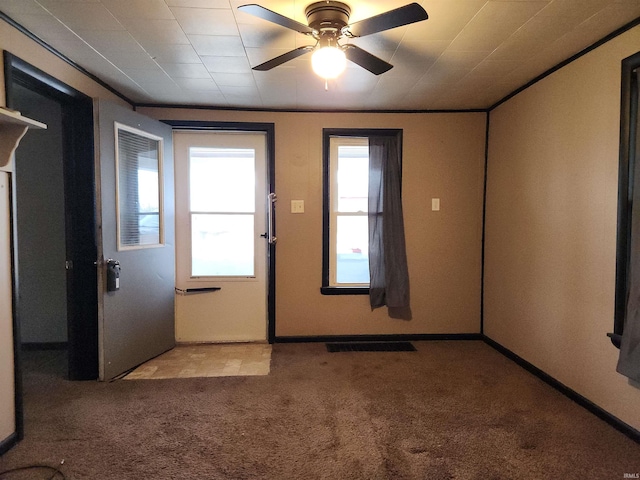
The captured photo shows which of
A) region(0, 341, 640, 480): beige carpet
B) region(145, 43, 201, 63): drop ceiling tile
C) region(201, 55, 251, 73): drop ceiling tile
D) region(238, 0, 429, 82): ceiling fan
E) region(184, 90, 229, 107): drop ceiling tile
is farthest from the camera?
region(184, 90, 229, 107): drop ceiling tile

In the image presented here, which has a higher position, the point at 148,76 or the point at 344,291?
the point at 148,76

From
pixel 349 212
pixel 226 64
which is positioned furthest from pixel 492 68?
pixel 226 64

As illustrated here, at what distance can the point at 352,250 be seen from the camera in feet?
11.6

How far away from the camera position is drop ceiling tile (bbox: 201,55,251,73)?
2.35 meters

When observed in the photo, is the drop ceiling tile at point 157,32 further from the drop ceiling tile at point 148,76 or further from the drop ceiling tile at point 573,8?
the drop ceiling tile at point 573,8

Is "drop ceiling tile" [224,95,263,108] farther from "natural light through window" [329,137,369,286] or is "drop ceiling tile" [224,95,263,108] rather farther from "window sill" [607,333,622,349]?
"window sill" [607,333,622,349]

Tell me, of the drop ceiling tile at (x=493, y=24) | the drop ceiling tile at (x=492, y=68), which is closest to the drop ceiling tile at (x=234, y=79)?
the drop ceiling tile at (x=493, y=24)

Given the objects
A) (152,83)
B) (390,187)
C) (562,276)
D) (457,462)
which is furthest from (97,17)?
(562,276)

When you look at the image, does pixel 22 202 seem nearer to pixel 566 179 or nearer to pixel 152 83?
pixel 152 83

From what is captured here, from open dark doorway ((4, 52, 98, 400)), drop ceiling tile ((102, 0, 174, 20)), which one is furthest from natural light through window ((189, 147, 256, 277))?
drop ceiling tile ((102, 0, 174, 20))

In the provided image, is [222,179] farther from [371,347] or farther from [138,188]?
[371,347]

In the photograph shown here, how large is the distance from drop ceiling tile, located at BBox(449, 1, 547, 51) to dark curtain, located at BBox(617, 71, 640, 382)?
0.71 m

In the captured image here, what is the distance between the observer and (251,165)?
345 cm

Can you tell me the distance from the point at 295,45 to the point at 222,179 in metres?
1.63
